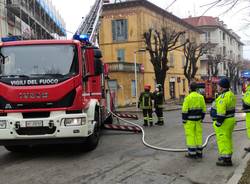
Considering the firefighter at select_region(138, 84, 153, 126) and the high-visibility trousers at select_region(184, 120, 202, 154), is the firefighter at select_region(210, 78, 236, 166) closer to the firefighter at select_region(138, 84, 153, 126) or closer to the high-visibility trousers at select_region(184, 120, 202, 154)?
the high-visibility trousers at select_region(184, 120, 202, 154)

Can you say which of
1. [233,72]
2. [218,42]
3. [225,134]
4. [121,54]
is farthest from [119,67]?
[233,72]

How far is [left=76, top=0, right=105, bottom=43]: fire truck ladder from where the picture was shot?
19.1 m

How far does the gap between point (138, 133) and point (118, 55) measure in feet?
110

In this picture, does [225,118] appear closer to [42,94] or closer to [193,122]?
[193,122]

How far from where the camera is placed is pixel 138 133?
1427 cm

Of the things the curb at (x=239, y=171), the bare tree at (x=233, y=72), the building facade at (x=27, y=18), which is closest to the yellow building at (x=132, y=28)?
the building facade at (x=27, y=18)

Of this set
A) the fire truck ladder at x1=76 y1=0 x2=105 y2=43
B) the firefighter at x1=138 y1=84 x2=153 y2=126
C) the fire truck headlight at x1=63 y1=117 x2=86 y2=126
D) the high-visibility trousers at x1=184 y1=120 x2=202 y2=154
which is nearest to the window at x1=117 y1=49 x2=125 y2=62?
the fire truck ladder at x1=76 y1=0 x2=105 y2=43

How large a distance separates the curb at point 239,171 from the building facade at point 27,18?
68.3 ft

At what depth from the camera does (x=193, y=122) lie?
9.19 metres

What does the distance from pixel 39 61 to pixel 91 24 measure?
37.5 feet

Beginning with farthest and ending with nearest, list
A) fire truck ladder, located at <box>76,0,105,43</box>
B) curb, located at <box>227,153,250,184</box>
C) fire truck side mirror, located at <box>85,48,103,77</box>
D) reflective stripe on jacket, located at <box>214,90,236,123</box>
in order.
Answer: fire truck ladder, located at <box>76,0,105,43</box> < fire truck side mirror, located at <box>85,48,103,77</box> < reflective stripe on jacket, located at <box>214,90,236,123</box> < curb, located at <box>227,153,250,184</box>

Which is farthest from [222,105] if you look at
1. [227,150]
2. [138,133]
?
[138,133]

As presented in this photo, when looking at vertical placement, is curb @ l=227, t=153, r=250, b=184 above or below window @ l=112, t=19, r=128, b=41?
below

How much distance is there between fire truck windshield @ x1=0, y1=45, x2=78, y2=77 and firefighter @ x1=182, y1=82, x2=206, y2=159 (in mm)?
2666
